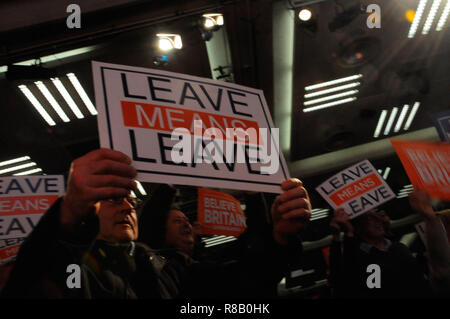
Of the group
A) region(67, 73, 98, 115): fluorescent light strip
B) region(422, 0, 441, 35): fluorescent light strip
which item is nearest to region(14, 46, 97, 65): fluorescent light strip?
region(67, 73, 98, 115): fluorescent light strip

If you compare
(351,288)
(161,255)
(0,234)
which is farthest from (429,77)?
(0,234)

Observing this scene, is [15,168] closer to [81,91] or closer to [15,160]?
[15,160]

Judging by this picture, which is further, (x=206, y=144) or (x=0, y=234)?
(x=0, y=234)

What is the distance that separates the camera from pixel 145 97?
3.94ft

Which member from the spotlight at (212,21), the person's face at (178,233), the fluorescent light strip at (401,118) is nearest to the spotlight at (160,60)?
the spotlight at (212,21)

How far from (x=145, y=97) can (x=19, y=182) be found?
197 cm

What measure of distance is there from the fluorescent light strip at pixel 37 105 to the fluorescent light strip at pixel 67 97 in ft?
1.18

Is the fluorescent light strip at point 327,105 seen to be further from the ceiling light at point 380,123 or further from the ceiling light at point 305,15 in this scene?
the ceiling light at point 305,15

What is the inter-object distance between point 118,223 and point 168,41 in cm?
255

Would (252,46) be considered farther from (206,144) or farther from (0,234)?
(0,234)

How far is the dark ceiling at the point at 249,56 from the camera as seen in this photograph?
341cm

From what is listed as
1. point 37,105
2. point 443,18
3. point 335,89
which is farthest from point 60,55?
point 443,18

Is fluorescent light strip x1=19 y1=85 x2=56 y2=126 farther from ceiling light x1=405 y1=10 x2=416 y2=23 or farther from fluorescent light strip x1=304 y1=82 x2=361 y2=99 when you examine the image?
ceiling light x1=405 y1=10 x2=416 y2=23

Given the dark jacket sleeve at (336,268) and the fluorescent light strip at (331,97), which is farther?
the fluorescent light strip at (331,97)
